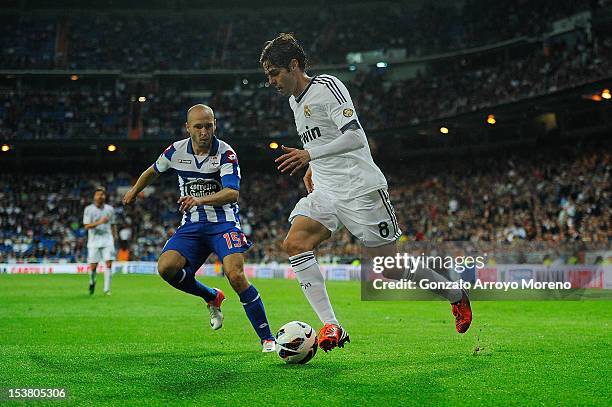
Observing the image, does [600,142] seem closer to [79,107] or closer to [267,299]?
[267,299]

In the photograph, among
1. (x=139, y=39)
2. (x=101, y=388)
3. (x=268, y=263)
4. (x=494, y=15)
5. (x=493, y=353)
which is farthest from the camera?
(x=139, y=39)

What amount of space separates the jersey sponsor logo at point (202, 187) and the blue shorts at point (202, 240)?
12.6 inches

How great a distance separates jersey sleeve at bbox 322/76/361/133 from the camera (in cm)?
660

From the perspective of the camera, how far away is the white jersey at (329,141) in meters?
6.81

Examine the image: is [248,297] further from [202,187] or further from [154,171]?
[154,171]

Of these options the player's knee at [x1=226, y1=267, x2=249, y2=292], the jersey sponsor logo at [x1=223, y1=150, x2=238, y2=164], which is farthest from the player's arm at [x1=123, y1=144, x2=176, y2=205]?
the player's knee at [x1=226, y1=267, x2=249, y2=292]

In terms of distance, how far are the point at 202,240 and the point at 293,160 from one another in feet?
8.02

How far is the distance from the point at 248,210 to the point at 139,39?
1620 cm

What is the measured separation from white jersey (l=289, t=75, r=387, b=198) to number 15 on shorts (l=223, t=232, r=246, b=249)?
1.28m

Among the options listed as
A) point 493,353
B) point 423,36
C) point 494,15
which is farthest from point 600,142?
point 493,353

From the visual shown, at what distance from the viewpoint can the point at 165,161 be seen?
27.3 ft

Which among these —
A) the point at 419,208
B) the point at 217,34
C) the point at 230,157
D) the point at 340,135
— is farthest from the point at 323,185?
the point at 217,34

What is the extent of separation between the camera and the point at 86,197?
45.2 meters

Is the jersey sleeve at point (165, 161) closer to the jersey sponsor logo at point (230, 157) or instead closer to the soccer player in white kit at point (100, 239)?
the jersey sponsor logo at point (230, 157)
